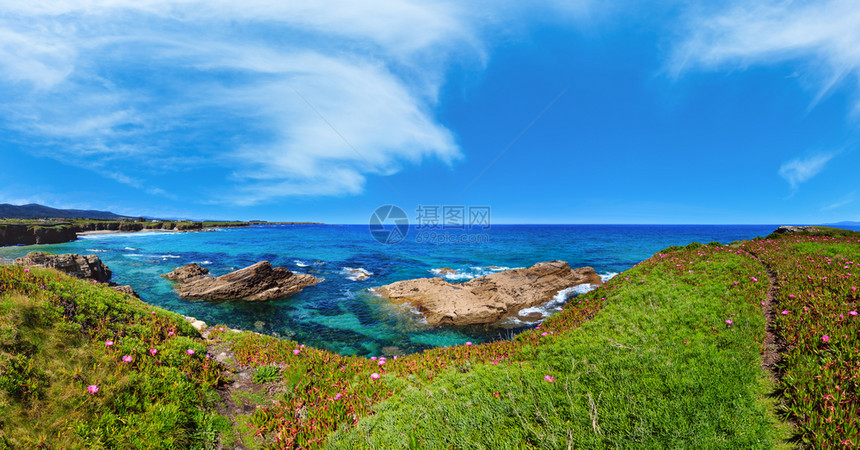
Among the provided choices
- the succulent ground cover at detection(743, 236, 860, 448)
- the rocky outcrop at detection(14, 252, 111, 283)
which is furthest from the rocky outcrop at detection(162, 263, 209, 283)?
the succulent ground cover at detection(743, 236, 860, 448)

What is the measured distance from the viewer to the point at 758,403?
15.7 feet

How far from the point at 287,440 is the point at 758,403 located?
7.88m

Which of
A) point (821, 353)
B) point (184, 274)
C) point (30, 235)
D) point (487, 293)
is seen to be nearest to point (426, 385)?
point (821, 353)

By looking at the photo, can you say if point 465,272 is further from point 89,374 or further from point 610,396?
point 89,374

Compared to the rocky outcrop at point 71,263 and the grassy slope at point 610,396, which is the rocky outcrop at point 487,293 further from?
the rocky outcrop at point 71,263

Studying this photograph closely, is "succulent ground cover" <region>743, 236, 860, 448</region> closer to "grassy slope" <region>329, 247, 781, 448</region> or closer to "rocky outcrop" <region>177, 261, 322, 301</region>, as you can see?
"grassy slope" <region>329, 247, 781, 448</region>

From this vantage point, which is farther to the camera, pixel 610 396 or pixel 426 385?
pixel 426 385

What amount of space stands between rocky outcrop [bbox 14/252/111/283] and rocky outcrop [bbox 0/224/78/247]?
59.0 meters

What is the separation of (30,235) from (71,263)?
213 ft

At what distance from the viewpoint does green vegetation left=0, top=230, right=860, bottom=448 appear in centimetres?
399

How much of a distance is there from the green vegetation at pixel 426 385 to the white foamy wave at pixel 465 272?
2349 cm

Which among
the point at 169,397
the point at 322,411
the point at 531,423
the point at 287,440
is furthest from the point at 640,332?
the point at 169,397

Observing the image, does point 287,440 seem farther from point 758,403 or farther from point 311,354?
point 758,403

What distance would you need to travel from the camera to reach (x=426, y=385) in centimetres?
597
